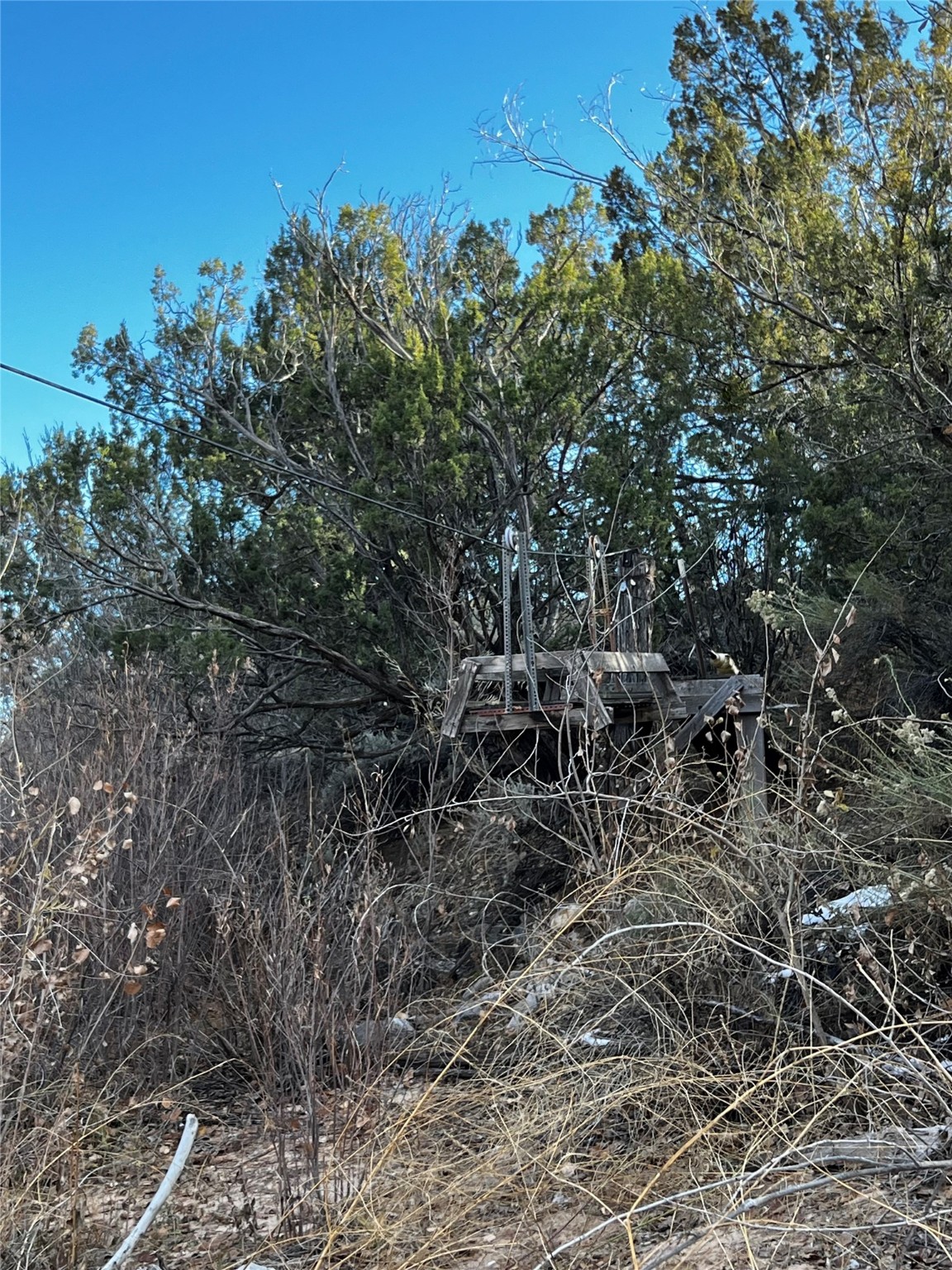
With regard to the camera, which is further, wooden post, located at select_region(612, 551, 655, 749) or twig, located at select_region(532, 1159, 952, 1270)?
wooden post, located at select_region(612, 551, 655, 749)

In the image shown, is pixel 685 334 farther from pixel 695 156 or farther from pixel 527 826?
pixel 527 826

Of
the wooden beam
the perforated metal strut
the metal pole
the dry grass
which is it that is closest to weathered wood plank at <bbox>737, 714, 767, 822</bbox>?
the dry grass

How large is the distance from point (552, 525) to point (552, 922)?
5.26 m

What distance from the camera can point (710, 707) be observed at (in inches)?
333

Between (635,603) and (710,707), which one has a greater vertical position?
(635,603)

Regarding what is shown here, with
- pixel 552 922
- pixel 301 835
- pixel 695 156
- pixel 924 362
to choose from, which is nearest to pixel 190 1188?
pixel 552 922

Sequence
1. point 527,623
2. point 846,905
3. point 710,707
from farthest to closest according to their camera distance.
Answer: point 710,707 → point 527,623 → point 846,905

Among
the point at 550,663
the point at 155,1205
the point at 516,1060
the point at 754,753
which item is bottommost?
the point at 516,1060

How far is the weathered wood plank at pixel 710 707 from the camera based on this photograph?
8.36 meters

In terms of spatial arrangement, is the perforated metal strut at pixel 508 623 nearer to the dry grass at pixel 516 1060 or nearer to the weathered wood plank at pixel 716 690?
the dry grass at pixel 516 1060

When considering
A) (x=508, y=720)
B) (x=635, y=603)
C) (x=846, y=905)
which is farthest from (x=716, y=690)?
(x=846, y=905)

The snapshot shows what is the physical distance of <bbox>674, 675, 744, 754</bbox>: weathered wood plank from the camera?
8359mm

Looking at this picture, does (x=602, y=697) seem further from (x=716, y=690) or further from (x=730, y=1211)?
(x=730, y=1211)

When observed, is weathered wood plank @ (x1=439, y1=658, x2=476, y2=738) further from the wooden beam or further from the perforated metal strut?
the wooden beam
